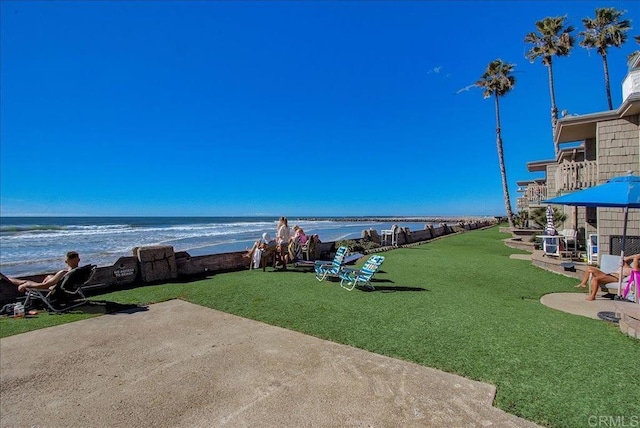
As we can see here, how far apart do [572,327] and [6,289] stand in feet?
29.8

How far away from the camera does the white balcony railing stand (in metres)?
10.1

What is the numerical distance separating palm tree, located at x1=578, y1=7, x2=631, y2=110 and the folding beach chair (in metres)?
30.3

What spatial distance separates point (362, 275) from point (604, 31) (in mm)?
27366

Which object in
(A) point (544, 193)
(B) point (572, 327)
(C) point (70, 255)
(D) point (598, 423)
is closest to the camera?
(D) point (598, 423)

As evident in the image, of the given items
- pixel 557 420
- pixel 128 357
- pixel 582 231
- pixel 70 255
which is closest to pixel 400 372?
pixel 557 420

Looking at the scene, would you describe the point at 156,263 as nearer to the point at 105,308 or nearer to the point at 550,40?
the point at 105,308

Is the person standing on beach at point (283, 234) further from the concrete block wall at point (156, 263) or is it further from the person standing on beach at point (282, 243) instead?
the concrete block wall at point (156, 263)

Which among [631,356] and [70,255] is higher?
[70,255]

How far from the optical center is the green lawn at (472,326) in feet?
8.98

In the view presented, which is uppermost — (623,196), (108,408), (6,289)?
(623,196)

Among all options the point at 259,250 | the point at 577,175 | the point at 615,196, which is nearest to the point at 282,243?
the point at 259,250

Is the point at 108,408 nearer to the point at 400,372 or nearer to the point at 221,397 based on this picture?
the point at 221,397

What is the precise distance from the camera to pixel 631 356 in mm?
3400

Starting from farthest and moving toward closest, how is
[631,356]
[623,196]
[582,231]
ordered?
[582,231] → [623,196] → [631,356]
